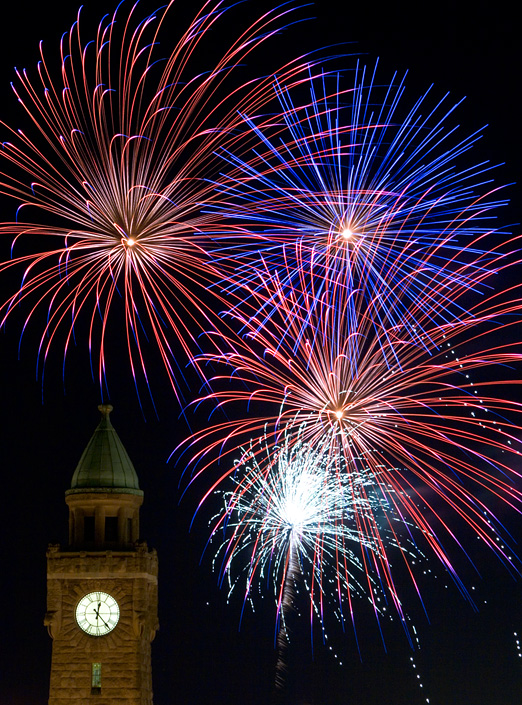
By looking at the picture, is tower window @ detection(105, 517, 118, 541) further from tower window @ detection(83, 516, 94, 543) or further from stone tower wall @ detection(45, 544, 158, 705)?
stone tower wall @ detection(45, 544, 158, 705)

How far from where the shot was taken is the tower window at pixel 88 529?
78250mm

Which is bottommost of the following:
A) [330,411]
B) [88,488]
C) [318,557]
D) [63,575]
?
[318,557]

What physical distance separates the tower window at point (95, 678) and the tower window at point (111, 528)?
761 centimetres

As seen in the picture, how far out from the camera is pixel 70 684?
74.1m

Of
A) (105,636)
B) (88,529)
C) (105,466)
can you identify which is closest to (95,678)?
(105,636)

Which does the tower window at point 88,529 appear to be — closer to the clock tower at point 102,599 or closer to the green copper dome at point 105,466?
the clock tower at point 102,599

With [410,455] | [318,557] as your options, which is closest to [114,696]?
[318,557]

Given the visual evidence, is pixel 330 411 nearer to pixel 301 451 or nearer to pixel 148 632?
pixel 301 451

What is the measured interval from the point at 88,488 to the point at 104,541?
326 cm

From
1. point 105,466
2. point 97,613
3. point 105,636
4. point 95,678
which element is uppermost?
point 105,466

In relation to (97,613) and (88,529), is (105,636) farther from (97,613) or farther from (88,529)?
(88,529)

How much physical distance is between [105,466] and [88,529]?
387 cm

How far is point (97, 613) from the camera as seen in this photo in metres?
75.9

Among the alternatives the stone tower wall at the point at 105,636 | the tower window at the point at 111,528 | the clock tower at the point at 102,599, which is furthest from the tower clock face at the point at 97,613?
the tower window at the point at 111,528
